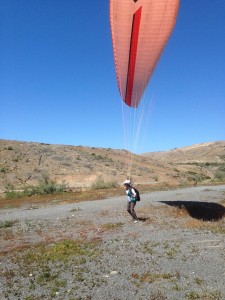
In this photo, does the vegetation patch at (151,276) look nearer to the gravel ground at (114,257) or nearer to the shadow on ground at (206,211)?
the gravel ground at (114,257)

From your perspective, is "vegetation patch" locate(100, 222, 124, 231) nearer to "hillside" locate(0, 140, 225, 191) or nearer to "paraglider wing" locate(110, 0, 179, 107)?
"paraglider wing" locate(110, 0, 179, 107)

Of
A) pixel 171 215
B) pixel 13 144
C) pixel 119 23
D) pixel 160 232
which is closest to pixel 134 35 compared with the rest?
pixel 119 23

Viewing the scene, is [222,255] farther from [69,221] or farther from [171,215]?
[69,221]

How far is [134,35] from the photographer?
12164 millimetres

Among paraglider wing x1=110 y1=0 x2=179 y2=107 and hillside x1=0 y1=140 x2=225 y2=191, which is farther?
hillside x1=0 y1=140 x2=225 y2=191

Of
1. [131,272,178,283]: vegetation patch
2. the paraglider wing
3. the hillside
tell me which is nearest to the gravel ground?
[131,272,178,283]: vegetation patch

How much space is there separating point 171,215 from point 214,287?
8.63 metres

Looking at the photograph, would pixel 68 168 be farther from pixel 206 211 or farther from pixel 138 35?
pixel 138 35

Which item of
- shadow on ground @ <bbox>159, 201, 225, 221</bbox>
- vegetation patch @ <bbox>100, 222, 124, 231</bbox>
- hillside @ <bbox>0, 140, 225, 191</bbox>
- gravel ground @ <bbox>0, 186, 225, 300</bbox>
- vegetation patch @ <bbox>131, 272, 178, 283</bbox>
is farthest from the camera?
hillside @ <bbox>0, 140, 225, 191</bbox>

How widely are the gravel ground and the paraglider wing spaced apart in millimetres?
5610

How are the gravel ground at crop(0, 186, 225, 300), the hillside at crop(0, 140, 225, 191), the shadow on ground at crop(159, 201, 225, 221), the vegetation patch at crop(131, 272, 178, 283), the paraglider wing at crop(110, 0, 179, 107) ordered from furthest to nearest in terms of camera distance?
1. the hillside at crop(0, 140, 225, 191)
2. the shadow on ground at crop(159, 201, 225, 221)
3. the paraglider wing at crop(110, 0, 179, 107)
4. the vegetation patch at crop(131, 272, 178, 283)
5. the gravel ground at crop(0, 186, 225, 300)

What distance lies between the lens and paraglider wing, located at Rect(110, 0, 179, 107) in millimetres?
11398

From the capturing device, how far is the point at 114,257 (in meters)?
9.65

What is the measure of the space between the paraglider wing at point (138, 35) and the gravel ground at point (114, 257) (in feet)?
18.4
